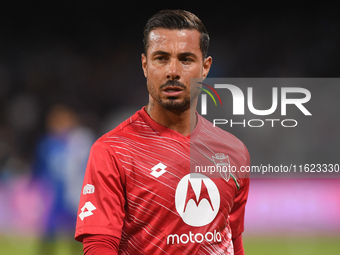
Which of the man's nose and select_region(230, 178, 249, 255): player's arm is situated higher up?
the man's nose

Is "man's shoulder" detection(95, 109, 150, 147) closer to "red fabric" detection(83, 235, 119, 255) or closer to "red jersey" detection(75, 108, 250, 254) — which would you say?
"red jersey" detection(75, 108, 250, 254)

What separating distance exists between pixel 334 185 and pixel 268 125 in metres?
0.84

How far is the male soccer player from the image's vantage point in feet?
4.32

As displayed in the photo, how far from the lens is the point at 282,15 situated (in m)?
4.35

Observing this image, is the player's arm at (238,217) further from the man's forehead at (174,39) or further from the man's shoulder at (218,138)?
the man's forehead at (174,39)

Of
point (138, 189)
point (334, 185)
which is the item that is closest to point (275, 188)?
point (334, 185)

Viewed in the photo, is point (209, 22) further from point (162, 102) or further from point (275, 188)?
point (162, 102)

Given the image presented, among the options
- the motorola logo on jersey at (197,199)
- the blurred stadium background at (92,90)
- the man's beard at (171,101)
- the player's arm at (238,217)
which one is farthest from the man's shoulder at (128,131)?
the blurred stadium background at (92,90)

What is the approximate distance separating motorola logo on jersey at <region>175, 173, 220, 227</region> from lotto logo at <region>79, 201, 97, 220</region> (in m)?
0.28

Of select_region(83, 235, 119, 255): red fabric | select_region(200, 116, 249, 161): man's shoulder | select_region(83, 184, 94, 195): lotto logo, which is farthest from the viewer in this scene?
select_region(200, 116, 249, 161): man's shoulder

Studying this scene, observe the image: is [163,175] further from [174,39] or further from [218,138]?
[174,39]

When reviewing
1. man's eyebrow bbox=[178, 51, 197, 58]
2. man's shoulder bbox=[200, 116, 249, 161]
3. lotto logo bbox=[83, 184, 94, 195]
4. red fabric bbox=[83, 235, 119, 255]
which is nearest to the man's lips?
man's eyebrow bbox=[178, 51, 197, 58]

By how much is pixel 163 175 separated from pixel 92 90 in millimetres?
3373

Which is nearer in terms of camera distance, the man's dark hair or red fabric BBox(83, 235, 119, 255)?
red fabric BBox(83, 235, 119, 255)
